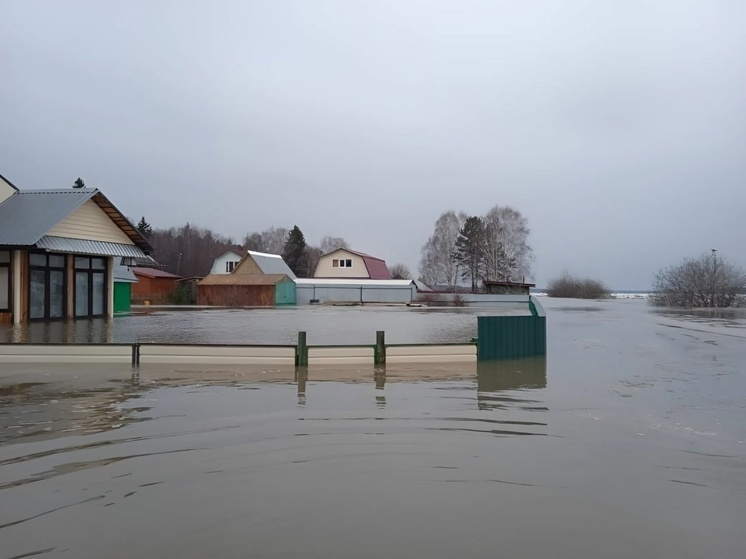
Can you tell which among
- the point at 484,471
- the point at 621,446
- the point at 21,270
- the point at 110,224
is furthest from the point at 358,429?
the point at 110,224

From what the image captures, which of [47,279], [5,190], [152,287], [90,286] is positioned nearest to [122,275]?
[90,286]

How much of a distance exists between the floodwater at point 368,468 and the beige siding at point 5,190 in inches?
665

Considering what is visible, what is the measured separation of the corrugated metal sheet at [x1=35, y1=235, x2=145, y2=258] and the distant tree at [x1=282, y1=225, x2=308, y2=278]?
→ 203 feet

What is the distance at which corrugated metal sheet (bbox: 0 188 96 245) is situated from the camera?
20.8 meters

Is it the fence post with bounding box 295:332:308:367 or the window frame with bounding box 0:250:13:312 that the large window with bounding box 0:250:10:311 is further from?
the fence post with bounding box 295:332:308:367

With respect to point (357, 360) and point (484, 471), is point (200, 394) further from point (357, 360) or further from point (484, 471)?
point (484, 471)

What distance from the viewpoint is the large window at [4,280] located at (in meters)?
21.1

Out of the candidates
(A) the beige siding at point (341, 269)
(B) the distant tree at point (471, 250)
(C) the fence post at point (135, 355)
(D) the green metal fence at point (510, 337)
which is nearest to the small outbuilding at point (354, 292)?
(A) the beige siding at point (341, 269)

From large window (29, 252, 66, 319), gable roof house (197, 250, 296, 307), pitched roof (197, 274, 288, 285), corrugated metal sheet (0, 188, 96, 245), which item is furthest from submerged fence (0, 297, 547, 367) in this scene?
pitched roof (197, 274, 288, 285)

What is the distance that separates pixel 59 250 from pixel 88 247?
178 centimetres

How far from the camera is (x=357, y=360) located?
12.5 m

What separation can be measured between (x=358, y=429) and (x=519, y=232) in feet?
224

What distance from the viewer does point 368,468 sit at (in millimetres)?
5816

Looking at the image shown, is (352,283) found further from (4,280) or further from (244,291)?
(4,280)
